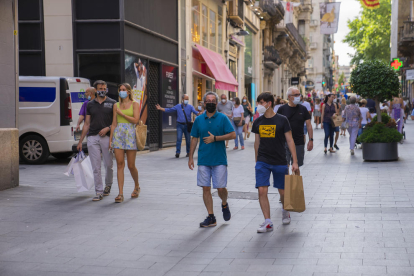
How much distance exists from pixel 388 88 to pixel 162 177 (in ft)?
23.1

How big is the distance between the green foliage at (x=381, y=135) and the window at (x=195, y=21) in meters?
10.2

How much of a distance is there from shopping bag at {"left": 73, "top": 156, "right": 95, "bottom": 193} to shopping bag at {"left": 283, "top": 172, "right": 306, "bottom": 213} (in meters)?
3.72

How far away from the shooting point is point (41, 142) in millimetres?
13461

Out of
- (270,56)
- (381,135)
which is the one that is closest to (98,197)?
(381,135)

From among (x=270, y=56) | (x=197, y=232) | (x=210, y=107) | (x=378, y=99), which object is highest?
(x=270, y=56)

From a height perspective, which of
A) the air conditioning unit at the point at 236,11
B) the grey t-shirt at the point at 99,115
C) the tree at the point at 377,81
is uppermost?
the air conditioning unit at the point at 236,11

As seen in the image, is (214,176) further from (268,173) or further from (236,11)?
(236,11)

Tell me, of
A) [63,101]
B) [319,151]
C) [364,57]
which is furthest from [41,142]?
[364,57]

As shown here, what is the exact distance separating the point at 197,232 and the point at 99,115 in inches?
121

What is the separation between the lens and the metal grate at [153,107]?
17.7 metres

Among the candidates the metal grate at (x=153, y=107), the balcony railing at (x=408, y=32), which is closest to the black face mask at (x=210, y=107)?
the metal grate at (x=153, y=107)

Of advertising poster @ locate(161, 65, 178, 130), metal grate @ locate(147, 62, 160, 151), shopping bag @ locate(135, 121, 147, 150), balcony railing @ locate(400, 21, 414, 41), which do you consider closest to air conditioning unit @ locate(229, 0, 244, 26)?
advertising poster @ locate(161, 65, 178, 130)

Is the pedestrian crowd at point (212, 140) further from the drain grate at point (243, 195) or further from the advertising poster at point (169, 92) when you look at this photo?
the advertising poster at point (169, 92)

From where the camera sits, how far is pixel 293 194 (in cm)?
629
